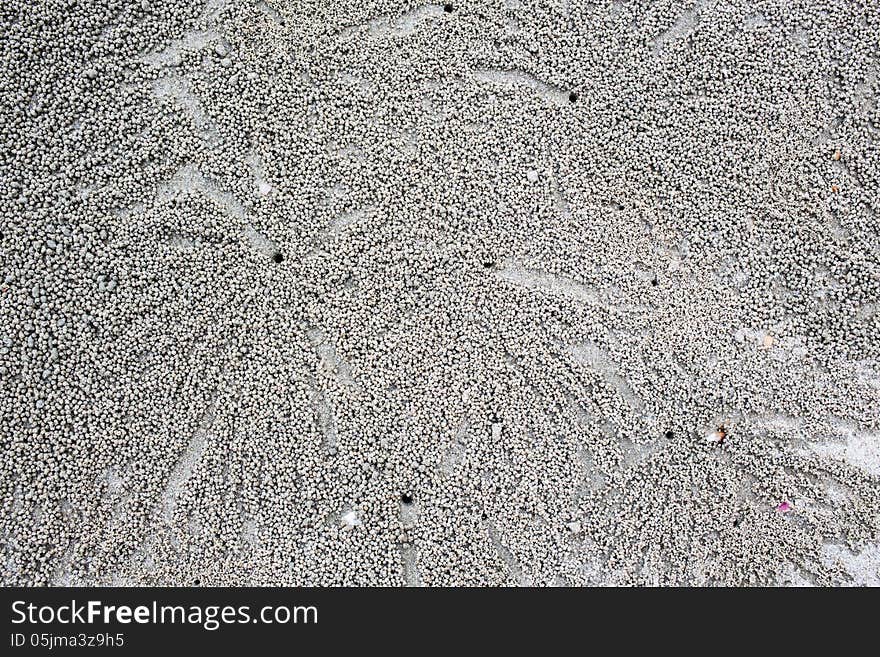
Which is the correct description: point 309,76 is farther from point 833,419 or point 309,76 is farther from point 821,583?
point 821,583

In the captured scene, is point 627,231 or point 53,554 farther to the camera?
point 627,231

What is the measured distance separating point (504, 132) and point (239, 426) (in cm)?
81

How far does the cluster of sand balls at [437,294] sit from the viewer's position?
1.29 meters

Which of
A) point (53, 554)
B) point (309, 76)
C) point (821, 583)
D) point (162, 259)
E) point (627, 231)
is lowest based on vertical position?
point (821, 583)

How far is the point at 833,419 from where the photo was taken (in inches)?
53.5

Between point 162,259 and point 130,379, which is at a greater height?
point 162,259

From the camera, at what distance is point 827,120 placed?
4.64 ft

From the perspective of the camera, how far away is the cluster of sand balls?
129 centimetres


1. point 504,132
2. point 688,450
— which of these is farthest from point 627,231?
point 688,450

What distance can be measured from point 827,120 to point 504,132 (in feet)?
2.32

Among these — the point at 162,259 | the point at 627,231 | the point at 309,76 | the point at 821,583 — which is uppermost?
the point at 309,76

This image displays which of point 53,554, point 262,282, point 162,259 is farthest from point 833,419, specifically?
point 53,554

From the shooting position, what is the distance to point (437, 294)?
4.39ft

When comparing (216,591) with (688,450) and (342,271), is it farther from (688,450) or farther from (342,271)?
(688,450)
